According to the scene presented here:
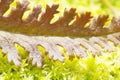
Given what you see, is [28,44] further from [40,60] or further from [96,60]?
[96,60]

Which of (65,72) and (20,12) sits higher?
(20,12)

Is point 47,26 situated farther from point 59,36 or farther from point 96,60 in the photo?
point 96,60

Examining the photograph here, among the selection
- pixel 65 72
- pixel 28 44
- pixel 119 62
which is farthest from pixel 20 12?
pixel 119 62

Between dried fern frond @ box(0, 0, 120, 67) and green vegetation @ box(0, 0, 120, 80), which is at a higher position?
dried fern frond @ box(0, 0, 120, 67)

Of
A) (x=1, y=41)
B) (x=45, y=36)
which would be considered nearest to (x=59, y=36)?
(x=45, y=36)

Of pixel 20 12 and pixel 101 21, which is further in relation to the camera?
pixel 101 21

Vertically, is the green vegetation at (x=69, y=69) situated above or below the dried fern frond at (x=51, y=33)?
below
